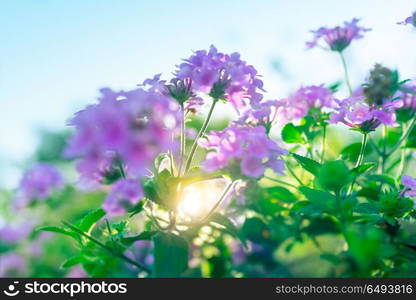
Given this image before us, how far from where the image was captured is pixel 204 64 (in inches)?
39.7

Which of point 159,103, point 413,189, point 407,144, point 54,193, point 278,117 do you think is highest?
point 54,193

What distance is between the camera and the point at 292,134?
4.30 feet

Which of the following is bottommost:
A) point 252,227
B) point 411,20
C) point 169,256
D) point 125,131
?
point 169,256

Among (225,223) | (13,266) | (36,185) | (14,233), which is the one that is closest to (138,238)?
(225,223)

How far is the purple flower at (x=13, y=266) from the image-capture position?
9.03 ft

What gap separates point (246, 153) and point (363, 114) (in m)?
0.39

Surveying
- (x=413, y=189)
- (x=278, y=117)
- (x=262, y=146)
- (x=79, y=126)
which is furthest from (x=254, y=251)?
(x=79, y=126)

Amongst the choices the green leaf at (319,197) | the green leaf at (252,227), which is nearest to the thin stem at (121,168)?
the green leaf at (319,197)

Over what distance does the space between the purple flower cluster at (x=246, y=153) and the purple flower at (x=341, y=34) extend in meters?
0.68

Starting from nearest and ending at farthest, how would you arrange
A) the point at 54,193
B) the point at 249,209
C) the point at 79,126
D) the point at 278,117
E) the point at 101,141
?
the point at 101,141 < the point at 79,126 < the point at 278,117 < the point at 249,209 < the point at 54,193

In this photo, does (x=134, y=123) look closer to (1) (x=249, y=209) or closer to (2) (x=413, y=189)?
(2) (x=413, y=189)

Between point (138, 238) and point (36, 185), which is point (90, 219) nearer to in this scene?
point (138, 238)

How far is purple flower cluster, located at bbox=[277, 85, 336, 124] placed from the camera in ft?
4.27

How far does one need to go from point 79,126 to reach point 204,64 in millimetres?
314
